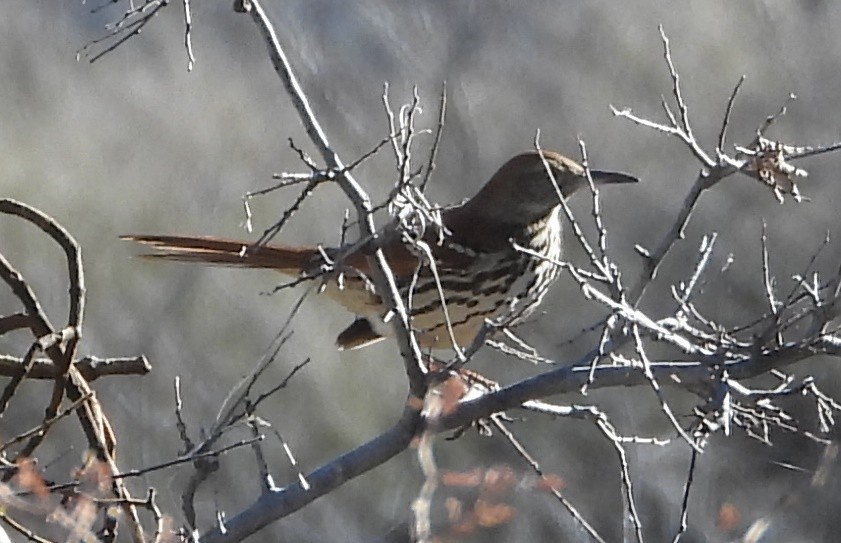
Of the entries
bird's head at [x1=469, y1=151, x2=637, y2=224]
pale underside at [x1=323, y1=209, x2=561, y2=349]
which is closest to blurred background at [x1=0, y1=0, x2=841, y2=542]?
bird's head at [x1=469, y1=151, x2=637, y2=224]

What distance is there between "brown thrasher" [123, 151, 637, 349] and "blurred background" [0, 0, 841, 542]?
2.27 metres

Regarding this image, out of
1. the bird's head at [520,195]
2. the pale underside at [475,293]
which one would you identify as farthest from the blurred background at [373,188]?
the pale underside at [475,293]

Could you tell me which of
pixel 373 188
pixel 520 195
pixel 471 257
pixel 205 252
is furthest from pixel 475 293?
pixel 373 188

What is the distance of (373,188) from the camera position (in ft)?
23.9

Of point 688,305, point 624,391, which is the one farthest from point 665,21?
point 688,305

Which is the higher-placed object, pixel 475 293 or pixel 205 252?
pixel 205 252

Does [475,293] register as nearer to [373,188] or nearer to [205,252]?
[205,252]

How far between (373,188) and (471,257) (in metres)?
4.00

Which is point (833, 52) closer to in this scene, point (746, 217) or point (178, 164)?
point (746, 217)

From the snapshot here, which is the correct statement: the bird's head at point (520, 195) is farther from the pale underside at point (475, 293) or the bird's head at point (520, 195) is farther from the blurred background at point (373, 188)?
the blurred background at point (373, 188)

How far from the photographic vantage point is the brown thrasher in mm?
3053

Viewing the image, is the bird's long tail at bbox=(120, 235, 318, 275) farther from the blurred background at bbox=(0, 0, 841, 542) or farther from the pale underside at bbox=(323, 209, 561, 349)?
the blurred background at bbox=(0, 0, 841, 542)

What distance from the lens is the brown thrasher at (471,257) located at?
3053 mm

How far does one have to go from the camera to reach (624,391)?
22.2 ft
